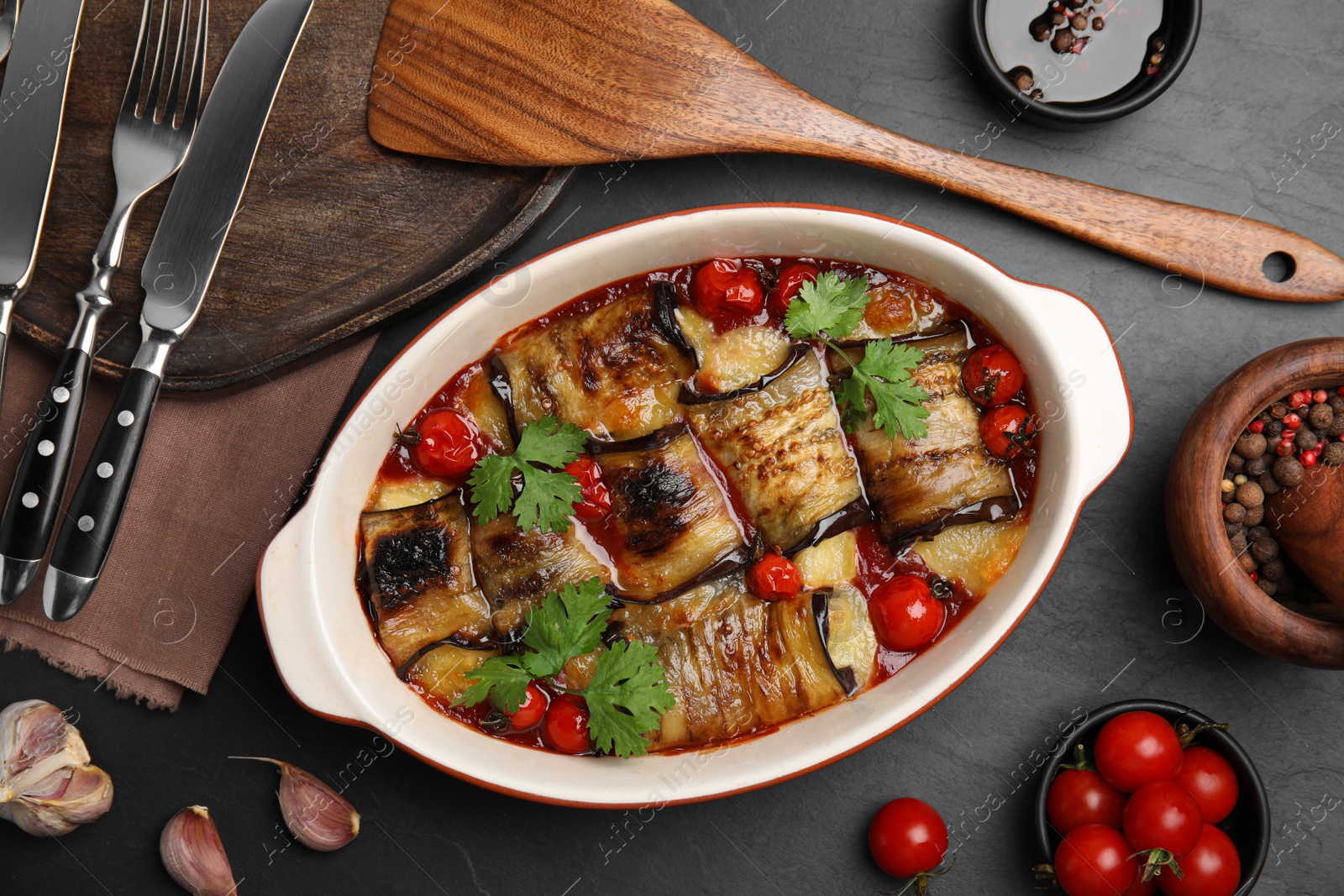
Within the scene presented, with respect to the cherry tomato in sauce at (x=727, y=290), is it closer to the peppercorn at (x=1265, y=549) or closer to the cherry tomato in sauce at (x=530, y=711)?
the cherry tomato in sauce at (x=530, y=711)

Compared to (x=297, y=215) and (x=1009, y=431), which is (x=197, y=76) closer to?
(x=297, y=215)

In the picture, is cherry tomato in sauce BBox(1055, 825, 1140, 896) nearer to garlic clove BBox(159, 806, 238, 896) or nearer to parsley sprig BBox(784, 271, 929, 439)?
parsley sprig BBox(784, 271, 929, 439)

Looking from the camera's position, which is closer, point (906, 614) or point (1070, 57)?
point (906, 614)

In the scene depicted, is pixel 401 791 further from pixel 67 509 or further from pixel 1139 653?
pixel 1139 653

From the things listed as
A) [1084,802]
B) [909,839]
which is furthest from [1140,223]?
[909,839]

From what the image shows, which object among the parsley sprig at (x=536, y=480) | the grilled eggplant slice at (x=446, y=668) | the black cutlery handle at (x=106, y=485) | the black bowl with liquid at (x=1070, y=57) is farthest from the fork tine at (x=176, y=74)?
the black bowl with liquid at (x=1070, y=57)

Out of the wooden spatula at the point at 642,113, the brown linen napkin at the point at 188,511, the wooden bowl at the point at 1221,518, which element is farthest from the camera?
the brown linen napkin at the point at 188,511

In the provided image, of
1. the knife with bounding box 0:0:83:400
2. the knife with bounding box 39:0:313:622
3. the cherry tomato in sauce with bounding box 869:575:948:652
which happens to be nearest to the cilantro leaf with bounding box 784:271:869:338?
the cherry tomato in sauce with bounding box 869:575:948:652
